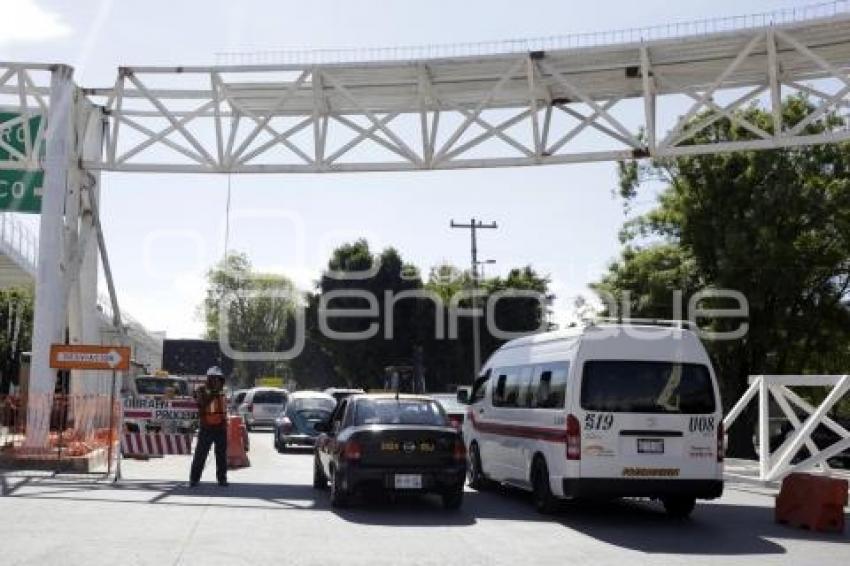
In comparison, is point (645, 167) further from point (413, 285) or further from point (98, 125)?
point (413, 285)

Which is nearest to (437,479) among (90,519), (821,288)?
(90,519)

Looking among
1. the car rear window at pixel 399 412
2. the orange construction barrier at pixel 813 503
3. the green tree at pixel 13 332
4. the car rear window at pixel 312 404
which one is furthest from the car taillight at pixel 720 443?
the green tree at pixel 13 332

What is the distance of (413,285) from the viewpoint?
59219 mm

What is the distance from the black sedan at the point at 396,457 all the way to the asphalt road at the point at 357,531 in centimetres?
35

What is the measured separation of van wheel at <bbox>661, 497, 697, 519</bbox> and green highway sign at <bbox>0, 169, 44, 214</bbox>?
13.3m

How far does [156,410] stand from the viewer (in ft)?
74.0

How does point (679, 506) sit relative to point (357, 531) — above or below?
above

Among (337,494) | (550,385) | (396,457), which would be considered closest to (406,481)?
(396,457)

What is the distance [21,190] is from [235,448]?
6.46 metres

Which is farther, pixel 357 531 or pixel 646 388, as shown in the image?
pixel 646 388

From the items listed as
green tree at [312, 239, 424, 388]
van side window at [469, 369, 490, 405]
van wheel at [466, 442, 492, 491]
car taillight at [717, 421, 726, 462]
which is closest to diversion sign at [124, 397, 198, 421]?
van side window at [469, 369, 490, 405]

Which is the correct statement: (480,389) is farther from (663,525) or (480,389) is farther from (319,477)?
(663,525)

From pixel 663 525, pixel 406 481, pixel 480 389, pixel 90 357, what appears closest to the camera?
pixel 663 525

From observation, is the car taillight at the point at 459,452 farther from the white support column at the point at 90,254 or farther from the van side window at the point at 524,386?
the white support column at the point at 90,254
